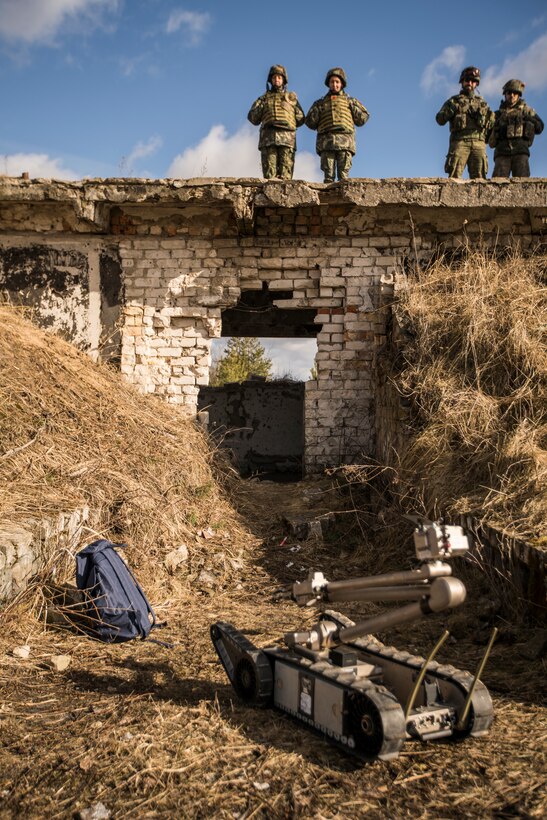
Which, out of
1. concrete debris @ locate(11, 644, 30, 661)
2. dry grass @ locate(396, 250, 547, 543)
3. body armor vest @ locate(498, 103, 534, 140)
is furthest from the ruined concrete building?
concrete debris @ locate(11, 644, 30, 661)

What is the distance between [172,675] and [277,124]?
897 cm

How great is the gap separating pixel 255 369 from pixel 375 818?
22405mm

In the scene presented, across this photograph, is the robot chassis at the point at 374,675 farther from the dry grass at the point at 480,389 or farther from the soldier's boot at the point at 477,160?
the soldier's boot at the point at 477,160

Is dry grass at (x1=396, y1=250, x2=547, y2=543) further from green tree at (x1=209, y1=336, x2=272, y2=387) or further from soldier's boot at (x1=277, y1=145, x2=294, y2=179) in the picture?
green tree at (x1=209, y1=336, x2=272, y2=387)

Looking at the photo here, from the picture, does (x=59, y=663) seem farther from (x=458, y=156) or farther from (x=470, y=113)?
(x=470, y=113)

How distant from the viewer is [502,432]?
594 cm

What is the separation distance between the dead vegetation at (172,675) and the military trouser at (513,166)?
22.0 ft

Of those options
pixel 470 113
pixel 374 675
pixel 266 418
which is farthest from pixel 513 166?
pixel 374 675

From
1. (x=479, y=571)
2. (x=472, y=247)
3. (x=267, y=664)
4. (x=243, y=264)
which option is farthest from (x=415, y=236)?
(x=267, y=664)

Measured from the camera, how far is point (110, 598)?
175 inches

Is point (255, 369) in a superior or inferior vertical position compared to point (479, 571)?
superior

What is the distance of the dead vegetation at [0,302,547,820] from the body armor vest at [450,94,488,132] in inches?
262

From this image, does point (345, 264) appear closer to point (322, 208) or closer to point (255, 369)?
point (322, 208)

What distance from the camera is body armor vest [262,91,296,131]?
10.6 m
